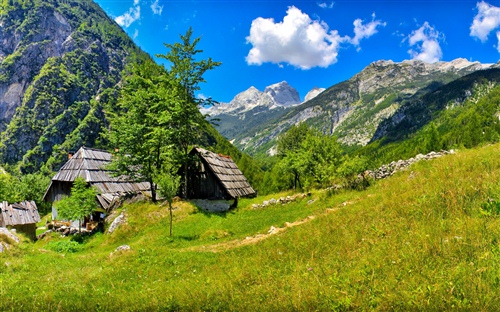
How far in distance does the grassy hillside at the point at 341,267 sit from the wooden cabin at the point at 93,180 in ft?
52.7

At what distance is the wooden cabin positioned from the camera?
1244 inches

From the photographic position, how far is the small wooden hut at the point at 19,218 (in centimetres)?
2694

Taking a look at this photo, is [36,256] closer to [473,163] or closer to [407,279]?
[407,279]

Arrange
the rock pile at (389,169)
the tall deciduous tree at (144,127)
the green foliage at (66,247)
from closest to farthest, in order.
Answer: the green foliage at (66,247) < the rock pile at (389,169) < the tall deciduous tree at (144,127)

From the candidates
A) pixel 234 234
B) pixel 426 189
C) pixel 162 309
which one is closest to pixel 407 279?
pixel 162 309

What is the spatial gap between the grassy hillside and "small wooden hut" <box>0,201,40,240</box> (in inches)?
567

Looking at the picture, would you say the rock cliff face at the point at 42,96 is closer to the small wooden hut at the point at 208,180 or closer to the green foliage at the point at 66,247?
the small wooden hut at the point at 208,180

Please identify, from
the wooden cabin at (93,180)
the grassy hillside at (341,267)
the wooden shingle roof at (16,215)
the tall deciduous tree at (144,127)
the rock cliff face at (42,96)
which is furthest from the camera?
the rock cliff face at (42,96)

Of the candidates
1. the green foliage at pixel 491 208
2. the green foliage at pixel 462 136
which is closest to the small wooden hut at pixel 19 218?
the green foliage at pixel 491 208

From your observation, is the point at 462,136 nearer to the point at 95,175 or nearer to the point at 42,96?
the point at 95,175

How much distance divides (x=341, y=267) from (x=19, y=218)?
33970 mm

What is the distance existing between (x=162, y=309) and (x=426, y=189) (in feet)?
34.5

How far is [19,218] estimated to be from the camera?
2778 centimetres

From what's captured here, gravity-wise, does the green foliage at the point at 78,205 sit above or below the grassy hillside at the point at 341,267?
above
